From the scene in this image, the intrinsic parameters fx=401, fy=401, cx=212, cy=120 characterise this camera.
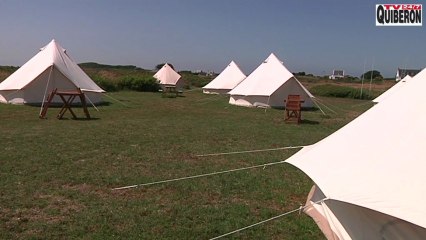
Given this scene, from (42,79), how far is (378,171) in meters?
15.0

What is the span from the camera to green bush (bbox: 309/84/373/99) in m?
32.0

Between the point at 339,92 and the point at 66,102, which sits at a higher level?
the point at 66,102

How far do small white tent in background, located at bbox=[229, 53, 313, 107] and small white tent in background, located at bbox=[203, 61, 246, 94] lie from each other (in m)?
9.12

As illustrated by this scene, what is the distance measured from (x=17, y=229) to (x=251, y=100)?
15593 millimetres

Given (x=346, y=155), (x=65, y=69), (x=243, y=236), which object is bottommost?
(x=243, y=236)

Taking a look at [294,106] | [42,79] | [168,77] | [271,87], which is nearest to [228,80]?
[168,77]

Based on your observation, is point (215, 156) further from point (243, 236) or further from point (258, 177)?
point (243, 236)

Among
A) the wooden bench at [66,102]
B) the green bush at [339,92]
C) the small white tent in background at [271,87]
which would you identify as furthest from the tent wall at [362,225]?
the green bush at [339,92]

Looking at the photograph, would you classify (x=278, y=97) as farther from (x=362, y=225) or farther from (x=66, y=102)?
(x=362, y=225)

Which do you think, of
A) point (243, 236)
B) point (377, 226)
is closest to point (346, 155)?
point (377, 226)

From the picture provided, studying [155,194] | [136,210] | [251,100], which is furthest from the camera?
[251,100]

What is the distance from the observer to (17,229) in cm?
380

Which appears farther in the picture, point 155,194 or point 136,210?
point 155,194

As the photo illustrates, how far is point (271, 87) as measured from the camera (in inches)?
722
